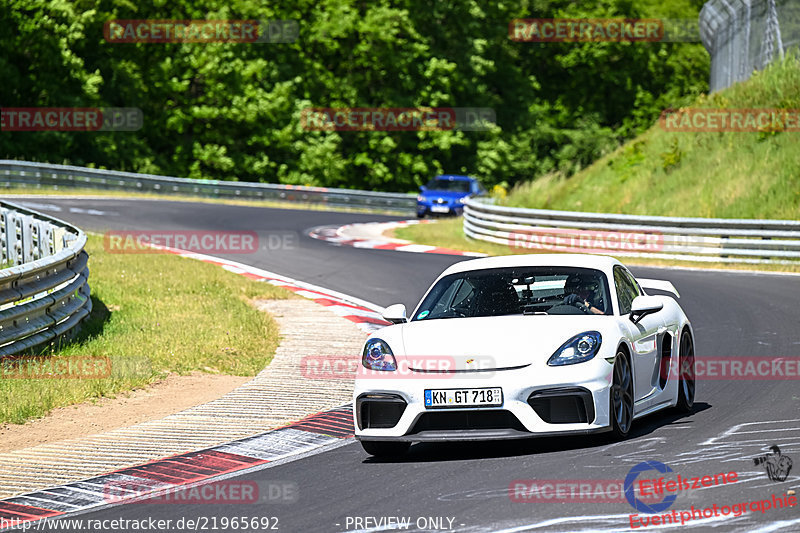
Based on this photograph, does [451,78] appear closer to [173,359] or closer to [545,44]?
[545,44]

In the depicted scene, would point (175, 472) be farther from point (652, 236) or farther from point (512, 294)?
point (652, 236)

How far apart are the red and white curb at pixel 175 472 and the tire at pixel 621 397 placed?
2013 millimetres

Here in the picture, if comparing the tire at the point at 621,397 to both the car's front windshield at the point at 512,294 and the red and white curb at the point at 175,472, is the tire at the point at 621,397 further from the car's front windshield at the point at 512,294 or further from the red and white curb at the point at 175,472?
the red and white curb at the point at 175,472

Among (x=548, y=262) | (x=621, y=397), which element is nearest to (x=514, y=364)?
(x=621, y=397)

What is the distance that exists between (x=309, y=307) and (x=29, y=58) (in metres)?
36.6

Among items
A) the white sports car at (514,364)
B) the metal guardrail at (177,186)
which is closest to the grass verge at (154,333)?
the white sports car at (514,364)

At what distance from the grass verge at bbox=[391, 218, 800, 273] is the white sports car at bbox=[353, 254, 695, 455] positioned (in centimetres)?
1451

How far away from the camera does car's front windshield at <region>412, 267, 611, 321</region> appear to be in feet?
28.6

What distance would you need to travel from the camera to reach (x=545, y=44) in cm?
6781

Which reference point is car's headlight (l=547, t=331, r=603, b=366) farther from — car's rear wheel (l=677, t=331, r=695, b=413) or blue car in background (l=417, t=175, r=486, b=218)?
blue car in background (l=417, t=175, r=486, b=218)

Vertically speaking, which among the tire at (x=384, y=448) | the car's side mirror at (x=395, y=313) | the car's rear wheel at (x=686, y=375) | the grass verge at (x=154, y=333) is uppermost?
the car's side mirror at (x=395, y=313)

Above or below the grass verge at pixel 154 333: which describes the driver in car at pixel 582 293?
above

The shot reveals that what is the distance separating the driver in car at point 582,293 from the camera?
8.71m

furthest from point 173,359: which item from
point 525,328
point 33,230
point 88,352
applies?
point 33,230
